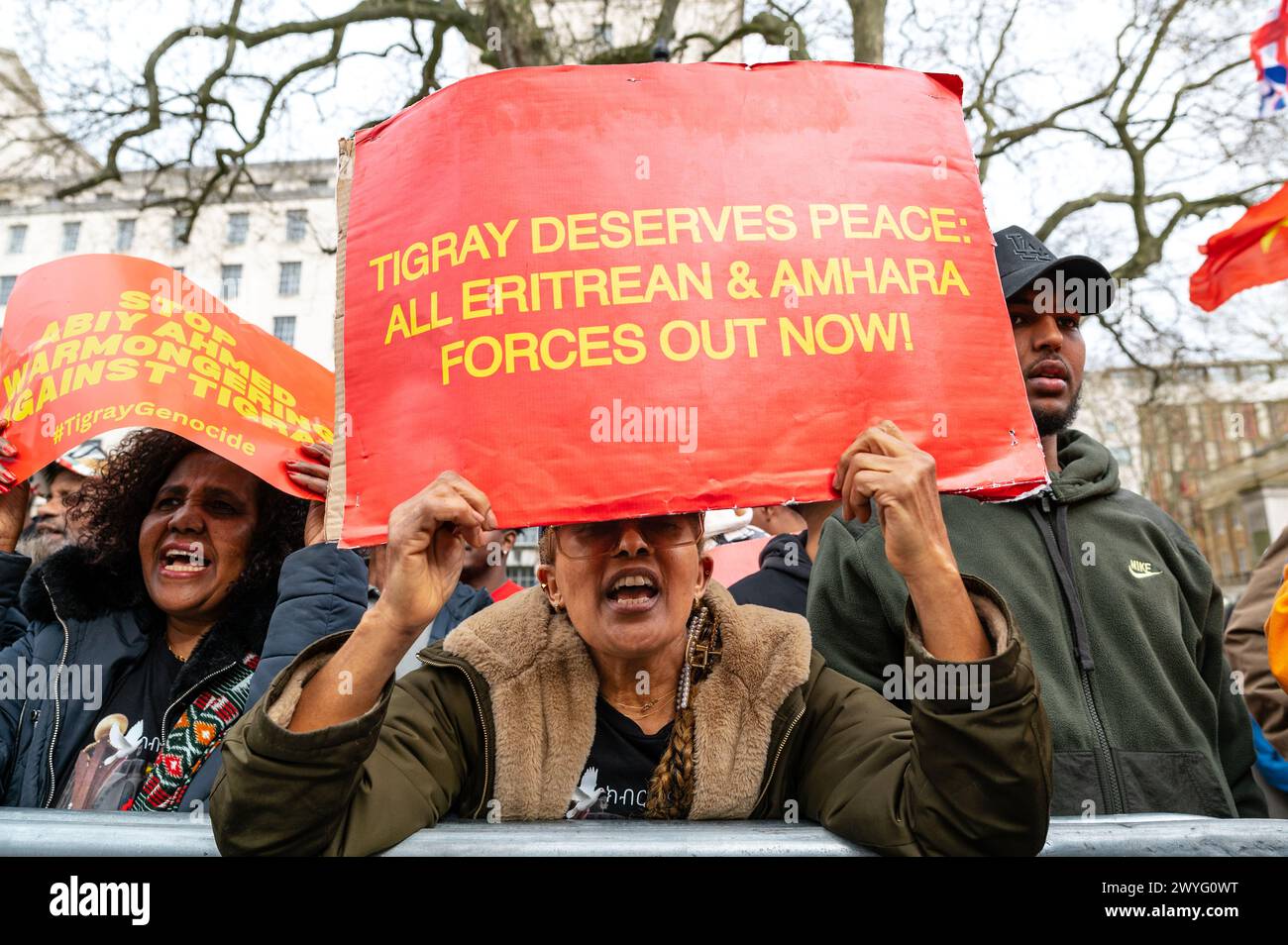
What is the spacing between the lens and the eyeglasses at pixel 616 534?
2039 millimetres

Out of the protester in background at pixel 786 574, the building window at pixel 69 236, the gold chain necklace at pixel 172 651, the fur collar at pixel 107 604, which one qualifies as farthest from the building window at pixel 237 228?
the protester in background at pixel 786 574

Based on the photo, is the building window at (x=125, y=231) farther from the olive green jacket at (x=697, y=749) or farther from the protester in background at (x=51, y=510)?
the olive green jacket at (x=697, y=749)

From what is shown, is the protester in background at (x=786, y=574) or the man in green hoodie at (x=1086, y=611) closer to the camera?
the man in green hoodie at (x=1086, y=611)

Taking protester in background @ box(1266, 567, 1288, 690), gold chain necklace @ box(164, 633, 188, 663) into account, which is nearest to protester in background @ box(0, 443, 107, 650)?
gold chain necklace @ box(164, 633, 188, 663)

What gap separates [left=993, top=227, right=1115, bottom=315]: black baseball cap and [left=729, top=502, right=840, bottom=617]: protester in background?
871 millimetres

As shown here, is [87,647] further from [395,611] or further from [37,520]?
[37,520]

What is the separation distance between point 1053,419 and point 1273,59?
4.06ft

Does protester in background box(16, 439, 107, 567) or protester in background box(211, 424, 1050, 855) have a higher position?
protester in background box(16, 439, 107, 567)

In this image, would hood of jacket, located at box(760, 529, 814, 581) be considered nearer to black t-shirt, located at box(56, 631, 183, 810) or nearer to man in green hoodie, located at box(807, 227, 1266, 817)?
man in green hoodie, located at box(807, 227, 1266, 817)

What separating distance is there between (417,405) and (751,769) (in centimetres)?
97

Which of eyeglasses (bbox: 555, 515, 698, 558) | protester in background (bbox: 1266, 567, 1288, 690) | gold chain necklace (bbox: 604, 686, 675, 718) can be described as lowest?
gold chain necklace (bbox: 604, 686, 675, 718)

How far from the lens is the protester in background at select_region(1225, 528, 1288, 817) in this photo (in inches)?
96.0

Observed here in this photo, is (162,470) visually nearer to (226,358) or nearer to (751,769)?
(226,358)

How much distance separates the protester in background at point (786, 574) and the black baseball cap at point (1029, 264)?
871 millimetres
